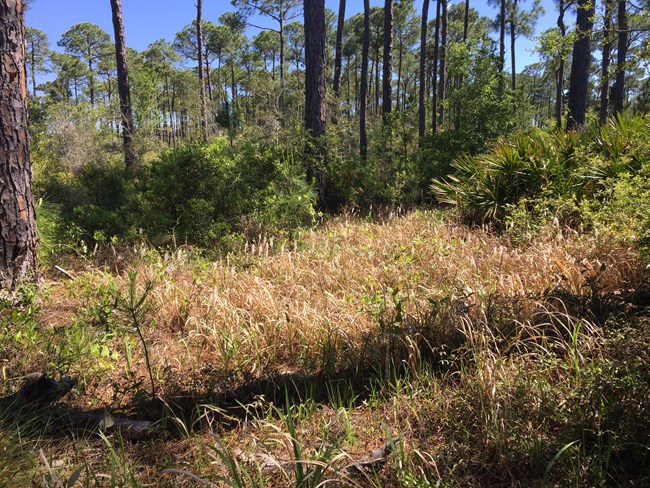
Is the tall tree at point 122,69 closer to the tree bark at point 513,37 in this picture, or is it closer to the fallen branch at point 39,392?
the fallen branch at point 39,392

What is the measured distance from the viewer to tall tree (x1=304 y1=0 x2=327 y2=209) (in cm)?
874

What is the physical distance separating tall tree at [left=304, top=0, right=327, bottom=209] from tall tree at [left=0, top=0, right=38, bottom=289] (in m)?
5.39

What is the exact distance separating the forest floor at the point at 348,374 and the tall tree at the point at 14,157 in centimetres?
34

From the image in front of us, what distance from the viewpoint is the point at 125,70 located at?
535 inches

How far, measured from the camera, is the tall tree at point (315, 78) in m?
8.74

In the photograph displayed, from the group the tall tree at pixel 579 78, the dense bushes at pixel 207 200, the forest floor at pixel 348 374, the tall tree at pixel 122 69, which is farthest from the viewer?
the tall tree at pixel 122 69

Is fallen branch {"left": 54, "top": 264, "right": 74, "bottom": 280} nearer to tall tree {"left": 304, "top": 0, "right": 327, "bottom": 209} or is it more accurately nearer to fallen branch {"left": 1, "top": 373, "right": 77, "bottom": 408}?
fallen branch {"left": 1, "top": 373, "right": 77, "bottom": 408}

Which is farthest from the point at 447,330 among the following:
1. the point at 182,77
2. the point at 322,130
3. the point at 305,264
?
the point at 182,77

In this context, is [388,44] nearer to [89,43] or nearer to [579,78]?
[579,78]

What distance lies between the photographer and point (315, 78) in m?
8.80

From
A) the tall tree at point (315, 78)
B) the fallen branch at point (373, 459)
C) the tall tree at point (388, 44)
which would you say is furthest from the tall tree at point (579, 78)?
the fallen branch at point (373, 459)

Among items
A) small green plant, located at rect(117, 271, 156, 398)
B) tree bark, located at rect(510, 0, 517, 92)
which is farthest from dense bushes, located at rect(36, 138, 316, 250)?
tree bark, located at rect(510, 0, 517, 92)

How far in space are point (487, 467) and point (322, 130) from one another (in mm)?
8057

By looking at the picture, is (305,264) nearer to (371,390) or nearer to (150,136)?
(371,390)
